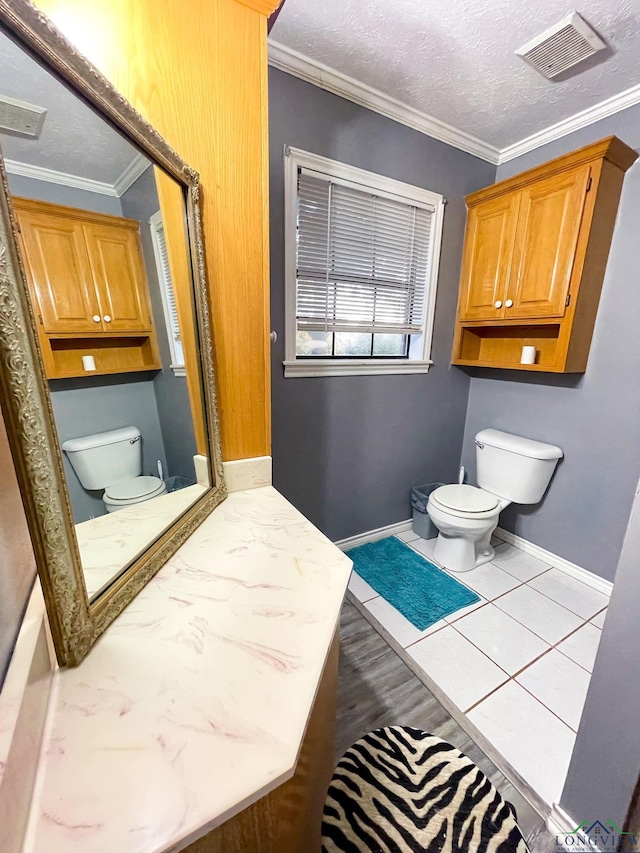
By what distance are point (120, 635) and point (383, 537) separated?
1920mm

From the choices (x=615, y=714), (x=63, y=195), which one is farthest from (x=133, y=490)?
(x=615, y=714)

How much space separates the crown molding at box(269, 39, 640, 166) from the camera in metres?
1.40

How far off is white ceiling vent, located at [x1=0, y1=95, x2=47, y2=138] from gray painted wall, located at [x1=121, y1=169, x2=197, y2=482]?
0.17 metres

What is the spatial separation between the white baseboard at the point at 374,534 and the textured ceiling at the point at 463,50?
2.33 metres

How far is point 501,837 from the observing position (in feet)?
2.52

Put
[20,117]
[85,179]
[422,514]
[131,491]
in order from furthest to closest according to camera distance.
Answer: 1. [422,514]
2. [131,491]
3. [85,179]
4. [20,117]

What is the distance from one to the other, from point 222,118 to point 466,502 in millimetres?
1945

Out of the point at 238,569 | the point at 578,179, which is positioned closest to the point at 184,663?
the point at 238,569

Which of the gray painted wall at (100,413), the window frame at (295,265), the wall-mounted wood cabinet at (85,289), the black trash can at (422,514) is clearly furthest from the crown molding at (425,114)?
the black trash can at (422,514)

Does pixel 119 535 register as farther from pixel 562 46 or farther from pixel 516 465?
pixel 562 46

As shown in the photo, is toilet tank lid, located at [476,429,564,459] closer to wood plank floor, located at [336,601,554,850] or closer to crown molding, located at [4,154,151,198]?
wood plank floor, located at [336,601,554,850]

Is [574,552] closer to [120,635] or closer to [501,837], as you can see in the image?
[501,837]

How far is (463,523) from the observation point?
1856 millimetres

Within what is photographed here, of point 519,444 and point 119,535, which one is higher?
point 119,535
